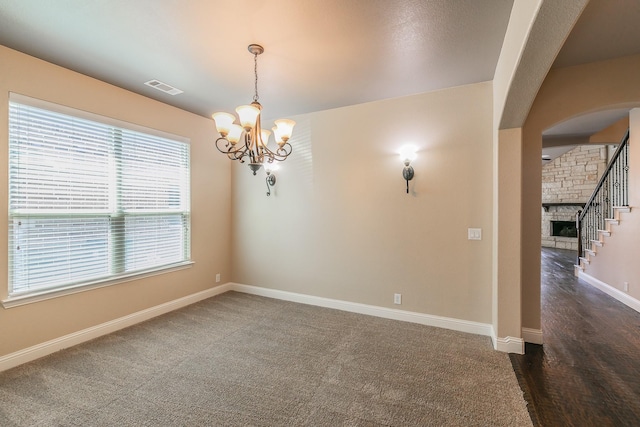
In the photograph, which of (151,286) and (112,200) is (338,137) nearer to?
(112,200)

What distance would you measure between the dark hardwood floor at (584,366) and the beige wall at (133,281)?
402cm

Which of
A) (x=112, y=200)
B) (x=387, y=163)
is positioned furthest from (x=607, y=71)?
(x=112, y=200)

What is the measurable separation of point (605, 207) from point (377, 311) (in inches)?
188

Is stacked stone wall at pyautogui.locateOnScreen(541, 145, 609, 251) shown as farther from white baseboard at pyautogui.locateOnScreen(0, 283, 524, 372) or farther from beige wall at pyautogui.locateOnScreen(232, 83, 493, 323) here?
white baseboard at pyautogui.locateOnScreen(0, 283, 524, 372)

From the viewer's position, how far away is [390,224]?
3537mm

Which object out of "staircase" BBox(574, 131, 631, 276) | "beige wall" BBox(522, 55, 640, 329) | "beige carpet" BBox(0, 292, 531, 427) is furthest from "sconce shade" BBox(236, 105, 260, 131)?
"staircase" BBox(574, 131, 631, 276)

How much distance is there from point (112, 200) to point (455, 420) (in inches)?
152

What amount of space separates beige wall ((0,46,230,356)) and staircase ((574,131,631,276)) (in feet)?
20.3

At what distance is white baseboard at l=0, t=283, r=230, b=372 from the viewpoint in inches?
98.4

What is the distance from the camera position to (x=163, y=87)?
322 centimetres

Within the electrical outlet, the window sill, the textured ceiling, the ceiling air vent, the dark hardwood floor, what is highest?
the ceiling air vent

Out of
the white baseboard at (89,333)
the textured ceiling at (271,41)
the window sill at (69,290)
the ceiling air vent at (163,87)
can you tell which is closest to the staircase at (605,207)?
the textured ceiling at (271,41)

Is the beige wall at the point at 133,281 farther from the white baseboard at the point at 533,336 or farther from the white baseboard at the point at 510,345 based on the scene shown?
the white baseboard at the point at 533,336

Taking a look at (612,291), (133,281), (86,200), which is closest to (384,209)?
(133,281)
